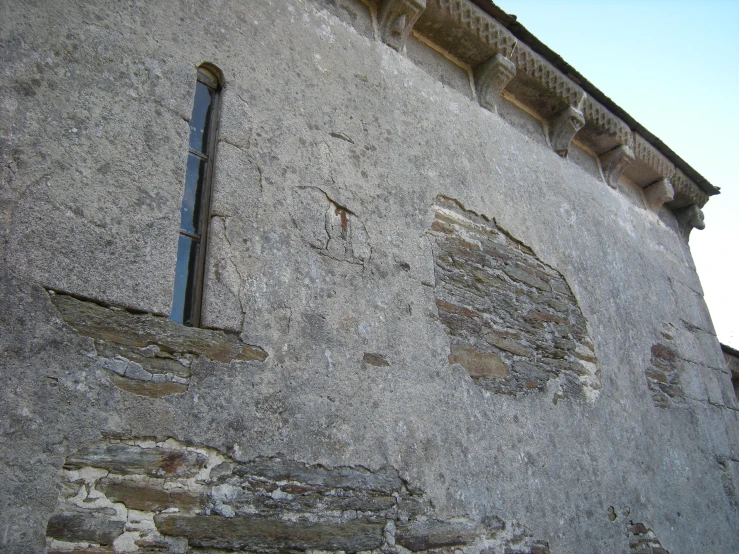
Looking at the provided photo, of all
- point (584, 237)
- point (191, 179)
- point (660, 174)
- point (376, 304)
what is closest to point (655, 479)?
point (584, 237)

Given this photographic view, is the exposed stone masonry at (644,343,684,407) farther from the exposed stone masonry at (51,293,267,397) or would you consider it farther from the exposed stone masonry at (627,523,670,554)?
the exposed stone masonry at (51,293,267,397)

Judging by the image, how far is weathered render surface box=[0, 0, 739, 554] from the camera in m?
2.30

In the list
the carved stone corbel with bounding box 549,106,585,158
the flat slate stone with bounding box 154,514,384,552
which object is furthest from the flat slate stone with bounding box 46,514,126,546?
the carved stone corbel with bounding box 549,106,585,158

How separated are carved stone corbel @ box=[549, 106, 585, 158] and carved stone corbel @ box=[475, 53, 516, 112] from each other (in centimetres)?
77

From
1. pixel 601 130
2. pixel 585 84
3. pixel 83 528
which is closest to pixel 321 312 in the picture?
pixel 83 528

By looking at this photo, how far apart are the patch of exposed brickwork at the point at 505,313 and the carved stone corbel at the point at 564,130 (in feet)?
4.75

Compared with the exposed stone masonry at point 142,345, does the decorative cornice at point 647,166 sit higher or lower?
higher

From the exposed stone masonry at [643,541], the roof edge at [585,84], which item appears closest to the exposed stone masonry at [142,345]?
the exposed stone masonry at [643,541]

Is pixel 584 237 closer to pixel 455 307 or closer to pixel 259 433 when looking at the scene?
pixel 455 307

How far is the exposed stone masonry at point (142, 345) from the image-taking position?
7.71 ft

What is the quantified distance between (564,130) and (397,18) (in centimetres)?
205

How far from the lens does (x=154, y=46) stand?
298cm

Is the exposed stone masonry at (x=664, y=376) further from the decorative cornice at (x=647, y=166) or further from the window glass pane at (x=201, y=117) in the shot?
the window glass pane at (x=201, y=117)

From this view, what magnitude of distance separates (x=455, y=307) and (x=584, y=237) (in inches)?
81.0
